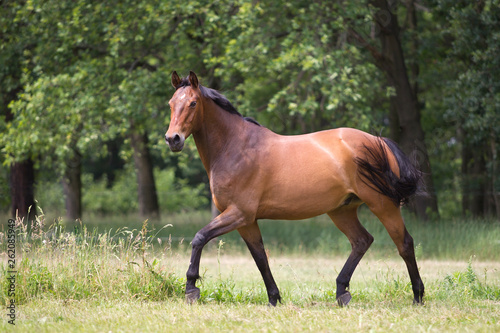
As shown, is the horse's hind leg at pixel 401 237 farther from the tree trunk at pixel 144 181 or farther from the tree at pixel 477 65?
the tree trunk at pixel 144 181

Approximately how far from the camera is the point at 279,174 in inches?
247

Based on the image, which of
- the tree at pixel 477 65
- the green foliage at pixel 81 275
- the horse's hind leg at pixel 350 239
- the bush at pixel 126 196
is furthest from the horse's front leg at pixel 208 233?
the bush at pixel 126 196

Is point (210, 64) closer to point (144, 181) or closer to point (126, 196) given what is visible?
point (144, 181)

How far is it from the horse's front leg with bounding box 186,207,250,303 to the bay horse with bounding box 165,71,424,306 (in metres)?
0.01

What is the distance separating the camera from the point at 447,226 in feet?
43.5

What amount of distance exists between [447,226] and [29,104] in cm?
974

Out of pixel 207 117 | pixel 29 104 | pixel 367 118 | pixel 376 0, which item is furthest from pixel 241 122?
pixel 376 0

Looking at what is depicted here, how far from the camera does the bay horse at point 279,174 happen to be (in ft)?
20.0

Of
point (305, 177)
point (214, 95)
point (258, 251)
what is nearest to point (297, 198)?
point (305, 177)

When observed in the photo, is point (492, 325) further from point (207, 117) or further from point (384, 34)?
point (384, 34)

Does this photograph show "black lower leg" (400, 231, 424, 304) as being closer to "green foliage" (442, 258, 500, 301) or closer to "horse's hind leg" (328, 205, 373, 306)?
"horse's hind leg" (328, 205, 373, 306)

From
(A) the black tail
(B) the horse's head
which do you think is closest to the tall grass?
(B) the horse's head

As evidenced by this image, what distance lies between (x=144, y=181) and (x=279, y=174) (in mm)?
14091

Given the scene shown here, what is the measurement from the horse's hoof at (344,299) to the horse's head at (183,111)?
7.96 feet
